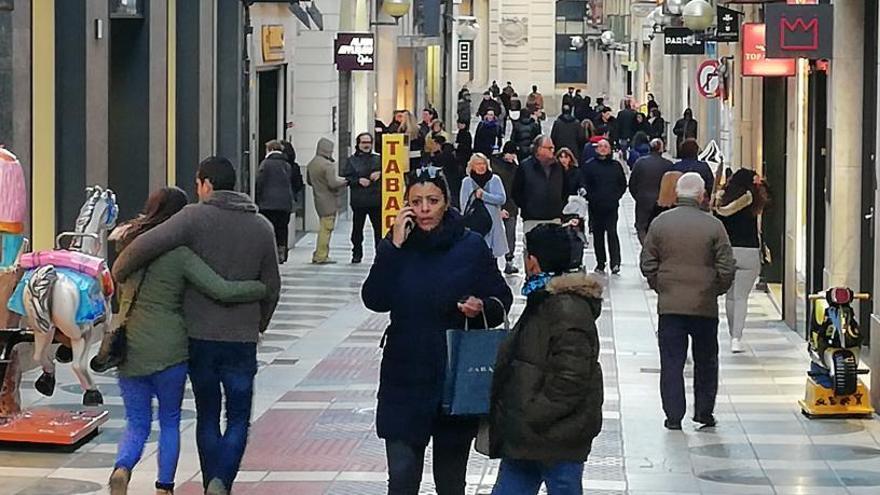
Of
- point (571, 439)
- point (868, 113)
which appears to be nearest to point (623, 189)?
point (868, 113)

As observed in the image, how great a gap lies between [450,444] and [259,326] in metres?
1.78

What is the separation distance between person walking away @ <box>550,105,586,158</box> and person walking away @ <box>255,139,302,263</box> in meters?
11.9

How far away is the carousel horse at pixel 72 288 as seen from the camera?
12109 millimetres

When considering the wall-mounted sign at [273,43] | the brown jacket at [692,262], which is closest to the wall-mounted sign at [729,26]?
the wall-mounted sign at [273,43]

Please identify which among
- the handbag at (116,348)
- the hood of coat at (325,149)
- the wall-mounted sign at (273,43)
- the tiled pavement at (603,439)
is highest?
the wall-mounted sign at (273,43)

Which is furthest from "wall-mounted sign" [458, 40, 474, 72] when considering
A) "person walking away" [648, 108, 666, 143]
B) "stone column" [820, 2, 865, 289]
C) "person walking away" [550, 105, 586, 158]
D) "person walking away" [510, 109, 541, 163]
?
"stone column" [820, 2, 865, 289]

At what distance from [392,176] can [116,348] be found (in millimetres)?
12910

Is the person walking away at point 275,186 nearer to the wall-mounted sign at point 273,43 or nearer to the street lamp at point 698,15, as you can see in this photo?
the wall-mounted sign at point 273,43

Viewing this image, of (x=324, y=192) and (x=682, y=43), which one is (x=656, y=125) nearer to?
(x=682, y=43)

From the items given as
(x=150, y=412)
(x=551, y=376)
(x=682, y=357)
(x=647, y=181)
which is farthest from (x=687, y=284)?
(x=647, y=181)

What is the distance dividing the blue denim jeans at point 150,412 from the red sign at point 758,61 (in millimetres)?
11909

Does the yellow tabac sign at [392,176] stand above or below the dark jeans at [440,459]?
above

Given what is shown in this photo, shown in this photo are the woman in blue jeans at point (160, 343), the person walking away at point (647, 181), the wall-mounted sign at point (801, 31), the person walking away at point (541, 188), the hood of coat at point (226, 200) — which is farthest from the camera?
the person walking away at point (647, 181)

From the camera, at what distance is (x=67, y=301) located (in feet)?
40.2
